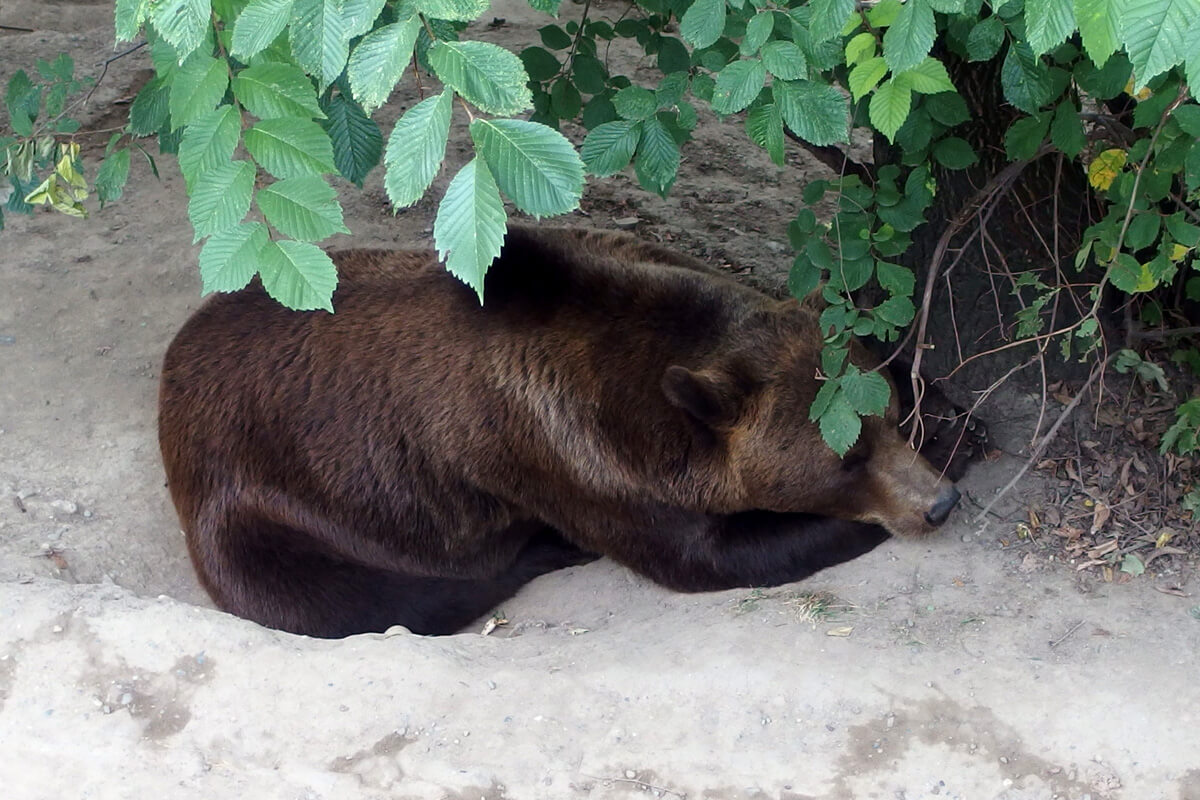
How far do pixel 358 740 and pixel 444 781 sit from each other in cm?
31

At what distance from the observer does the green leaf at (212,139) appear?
2094 millimetres

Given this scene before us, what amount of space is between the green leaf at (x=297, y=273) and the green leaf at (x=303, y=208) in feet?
0.24

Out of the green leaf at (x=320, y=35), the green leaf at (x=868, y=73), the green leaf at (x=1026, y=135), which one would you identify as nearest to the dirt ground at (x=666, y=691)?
the green leaf at (x=1026, y=135)

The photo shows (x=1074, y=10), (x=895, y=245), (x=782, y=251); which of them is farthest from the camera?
(x=782, y=251)

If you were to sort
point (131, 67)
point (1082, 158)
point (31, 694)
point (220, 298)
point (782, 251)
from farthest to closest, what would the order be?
point (131, 67) < point (782, 251) < point (220, 298) < point (1082, 158) < point (31, 694)

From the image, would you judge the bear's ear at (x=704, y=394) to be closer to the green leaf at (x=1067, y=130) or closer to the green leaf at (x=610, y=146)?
the green leaf at (x=610, y=146)

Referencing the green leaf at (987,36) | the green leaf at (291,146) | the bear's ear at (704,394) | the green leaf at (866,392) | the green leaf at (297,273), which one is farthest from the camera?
the bear's ear at (704,394)

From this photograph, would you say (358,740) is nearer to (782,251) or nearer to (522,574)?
(522,574)

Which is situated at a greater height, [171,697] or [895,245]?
[895,245]

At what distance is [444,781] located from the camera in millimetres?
2836

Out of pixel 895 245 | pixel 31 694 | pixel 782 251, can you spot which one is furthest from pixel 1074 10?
pixel 782 251

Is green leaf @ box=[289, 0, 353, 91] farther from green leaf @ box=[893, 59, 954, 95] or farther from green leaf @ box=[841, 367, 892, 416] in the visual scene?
green leaf @ box=[841, 367, 892, 416]

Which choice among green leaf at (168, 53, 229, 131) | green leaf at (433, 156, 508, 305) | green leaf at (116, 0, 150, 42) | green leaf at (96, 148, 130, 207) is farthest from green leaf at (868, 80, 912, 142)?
green leaf at (96, 148, 130, 207)

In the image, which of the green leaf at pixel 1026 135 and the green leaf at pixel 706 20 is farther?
the green leaf at pixel 1026 135
